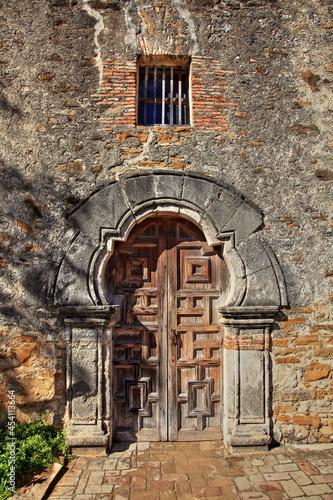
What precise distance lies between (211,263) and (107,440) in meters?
2.12

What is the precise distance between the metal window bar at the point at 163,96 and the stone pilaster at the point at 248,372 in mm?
2257

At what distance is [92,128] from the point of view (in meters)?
3.69

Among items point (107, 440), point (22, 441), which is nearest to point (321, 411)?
point (107, 440)

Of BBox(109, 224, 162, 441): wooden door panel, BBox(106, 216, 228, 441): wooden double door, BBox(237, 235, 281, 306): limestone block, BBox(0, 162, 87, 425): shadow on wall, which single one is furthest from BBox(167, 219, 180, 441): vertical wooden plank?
BBox(0, 162, 87, 425): shadow on wall

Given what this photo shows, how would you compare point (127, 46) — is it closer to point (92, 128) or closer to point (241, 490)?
point (92, 128)

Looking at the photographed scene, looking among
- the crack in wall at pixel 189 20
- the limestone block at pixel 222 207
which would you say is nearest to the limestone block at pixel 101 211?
the limestone block at pixel 222 207

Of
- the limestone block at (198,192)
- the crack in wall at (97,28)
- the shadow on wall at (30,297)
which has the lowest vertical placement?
the shadow on wall at (30,297)

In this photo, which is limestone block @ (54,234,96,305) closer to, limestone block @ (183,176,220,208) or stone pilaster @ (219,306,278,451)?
limestone block @ (183,176,220,208)

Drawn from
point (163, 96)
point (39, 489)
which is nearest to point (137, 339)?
point (39, 489)

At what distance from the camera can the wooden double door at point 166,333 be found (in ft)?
12.2

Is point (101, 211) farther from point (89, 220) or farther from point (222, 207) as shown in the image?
point (222, 207)

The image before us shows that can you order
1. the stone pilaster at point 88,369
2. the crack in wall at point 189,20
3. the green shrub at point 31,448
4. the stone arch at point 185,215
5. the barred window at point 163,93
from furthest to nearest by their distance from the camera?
1. the barred window at point 163,93
2. the crack in wall at point 189,20
3. the stone arch at point 185,215
4. the stone pilaster at point 88,369
5. the green shrub at point 31,448

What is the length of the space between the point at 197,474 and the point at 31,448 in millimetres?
1558

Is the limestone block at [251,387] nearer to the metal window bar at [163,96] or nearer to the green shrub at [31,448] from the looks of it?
the green shrub at [31,448]
